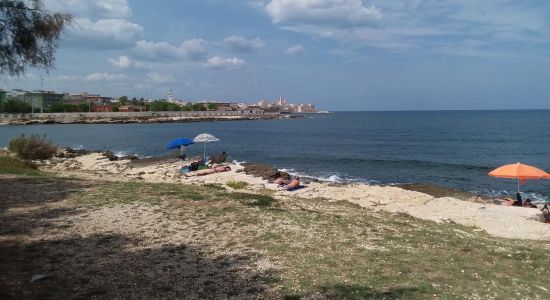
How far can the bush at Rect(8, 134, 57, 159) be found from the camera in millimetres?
36006

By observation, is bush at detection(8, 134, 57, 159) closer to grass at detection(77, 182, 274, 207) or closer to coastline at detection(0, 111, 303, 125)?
grass at detection(77, 182, 274, 207)

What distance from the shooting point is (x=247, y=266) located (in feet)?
29.1

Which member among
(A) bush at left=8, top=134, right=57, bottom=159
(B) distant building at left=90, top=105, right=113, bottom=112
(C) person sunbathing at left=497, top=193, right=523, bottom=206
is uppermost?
(B) distant building at left=90, top=105, right=113, bottom=112

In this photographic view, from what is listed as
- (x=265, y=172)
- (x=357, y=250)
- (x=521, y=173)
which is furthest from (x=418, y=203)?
(x=265, y=172)

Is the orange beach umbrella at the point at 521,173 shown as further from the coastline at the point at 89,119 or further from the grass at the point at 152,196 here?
the coastline at the point at 89,119

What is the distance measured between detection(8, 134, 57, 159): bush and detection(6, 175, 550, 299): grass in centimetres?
2449

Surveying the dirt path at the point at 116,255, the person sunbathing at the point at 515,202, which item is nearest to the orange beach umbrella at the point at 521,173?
the person sunbathing at the point at 515,202

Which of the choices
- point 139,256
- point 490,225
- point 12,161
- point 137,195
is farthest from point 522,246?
point 12,161

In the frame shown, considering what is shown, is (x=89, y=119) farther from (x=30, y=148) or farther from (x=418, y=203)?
(x=418, y=203)

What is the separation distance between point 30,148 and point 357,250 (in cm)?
3503

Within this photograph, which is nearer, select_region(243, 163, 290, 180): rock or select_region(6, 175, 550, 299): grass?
select_region(6, 175, 550, 299): grass

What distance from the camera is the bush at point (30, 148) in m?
36.0

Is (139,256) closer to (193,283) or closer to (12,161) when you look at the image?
(193,283)

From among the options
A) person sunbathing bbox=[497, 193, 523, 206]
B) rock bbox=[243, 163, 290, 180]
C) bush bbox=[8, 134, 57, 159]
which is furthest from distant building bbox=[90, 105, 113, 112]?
person sunbathing bbox=[497, 193, 523, 206]
